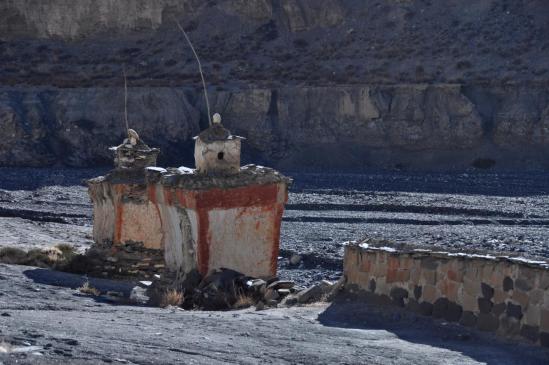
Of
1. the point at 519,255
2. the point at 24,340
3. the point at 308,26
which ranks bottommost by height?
the point at 24,340

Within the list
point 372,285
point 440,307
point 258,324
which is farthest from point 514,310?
point 258,324

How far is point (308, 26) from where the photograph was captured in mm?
60062

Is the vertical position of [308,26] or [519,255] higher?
[308,26]

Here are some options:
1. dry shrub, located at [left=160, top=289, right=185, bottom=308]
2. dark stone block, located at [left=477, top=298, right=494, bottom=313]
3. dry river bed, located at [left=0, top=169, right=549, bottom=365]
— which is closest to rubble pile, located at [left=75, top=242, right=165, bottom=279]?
dry river bed, located at [left=0, top=169, right=549, bottom=365]

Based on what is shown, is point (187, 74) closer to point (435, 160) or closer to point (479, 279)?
point (435, 160)

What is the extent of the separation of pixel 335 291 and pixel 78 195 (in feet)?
92.0

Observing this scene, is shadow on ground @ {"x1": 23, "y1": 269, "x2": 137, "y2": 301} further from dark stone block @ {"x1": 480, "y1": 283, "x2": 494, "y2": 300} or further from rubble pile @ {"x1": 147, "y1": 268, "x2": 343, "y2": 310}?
dark stone block @ {"x1": 480, "y1": 283, "x2": 494, "y2": 300}

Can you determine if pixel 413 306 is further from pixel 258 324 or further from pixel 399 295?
pixel 258 324

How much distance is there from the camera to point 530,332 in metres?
9.17

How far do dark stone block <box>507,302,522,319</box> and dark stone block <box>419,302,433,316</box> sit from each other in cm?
101

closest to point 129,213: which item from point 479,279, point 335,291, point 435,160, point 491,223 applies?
point 335,291

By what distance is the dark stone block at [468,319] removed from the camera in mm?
9773

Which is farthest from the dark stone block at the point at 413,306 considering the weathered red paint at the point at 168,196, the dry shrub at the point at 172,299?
the weathered red paint at the point at 168,196

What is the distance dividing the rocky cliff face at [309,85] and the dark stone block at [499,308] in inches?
1419
